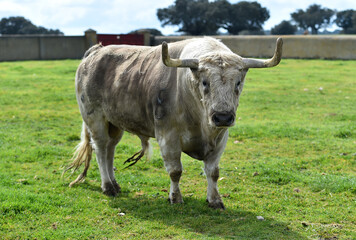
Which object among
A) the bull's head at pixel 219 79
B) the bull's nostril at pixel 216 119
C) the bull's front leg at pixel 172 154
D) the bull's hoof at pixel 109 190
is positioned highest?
the bull's head at pixel 219 79

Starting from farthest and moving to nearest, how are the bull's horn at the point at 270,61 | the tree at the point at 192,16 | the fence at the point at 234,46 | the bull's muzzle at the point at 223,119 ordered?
the tree at the point at 192,16 < the fence at the point at 234,46 < the bull's horn at the point at 270,61 < the bull's muzzle at the point at 223,119

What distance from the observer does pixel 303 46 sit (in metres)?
32.4

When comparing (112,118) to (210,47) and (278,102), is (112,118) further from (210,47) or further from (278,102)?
Result: (278,102)

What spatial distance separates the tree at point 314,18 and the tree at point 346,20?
146 inches

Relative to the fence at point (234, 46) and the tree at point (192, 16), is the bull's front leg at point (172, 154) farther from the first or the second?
the tree at point (192, 16)

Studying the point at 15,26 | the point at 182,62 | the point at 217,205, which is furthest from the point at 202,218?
the point at 15,26

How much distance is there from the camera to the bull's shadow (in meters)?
6.01

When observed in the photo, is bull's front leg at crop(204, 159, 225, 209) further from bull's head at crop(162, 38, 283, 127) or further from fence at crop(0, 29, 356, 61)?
Answer: fence at crop(0, 29, 356, 61)

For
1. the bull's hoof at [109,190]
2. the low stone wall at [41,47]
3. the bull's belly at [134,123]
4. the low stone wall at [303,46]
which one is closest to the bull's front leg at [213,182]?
the bull's belly at [134,123]

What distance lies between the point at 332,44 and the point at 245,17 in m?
42.0

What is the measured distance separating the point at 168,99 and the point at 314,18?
8404 centimetres

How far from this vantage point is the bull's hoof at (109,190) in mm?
7691

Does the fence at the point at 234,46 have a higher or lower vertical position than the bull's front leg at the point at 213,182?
higher

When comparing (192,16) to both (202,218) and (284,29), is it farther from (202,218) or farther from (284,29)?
(202,218)
